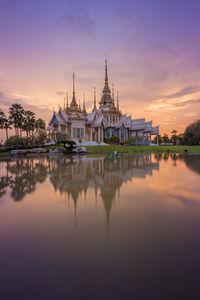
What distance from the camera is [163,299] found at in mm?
1911

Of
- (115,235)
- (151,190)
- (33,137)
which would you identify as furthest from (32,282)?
(33,137)

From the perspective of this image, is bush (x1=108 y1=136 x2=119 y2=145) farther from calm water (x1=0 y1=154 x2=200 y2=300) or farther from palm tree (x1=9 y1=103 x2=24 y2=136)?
calm water (x1=0 y1=154 x2=200 y2=300)

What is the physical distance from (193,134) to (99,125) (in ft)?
139

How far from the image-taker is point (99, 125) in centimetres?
4869

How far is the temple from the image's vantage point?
48.1 meters

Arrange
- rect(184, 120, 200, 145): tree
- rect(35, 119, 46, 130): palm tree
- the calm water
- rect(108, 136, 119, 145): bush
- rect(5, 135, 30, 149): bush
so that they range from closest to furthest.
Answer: the calm water < rect(5, 135, 30, 149): bush < rect(35, 119, 46, 130): palm tree < rect(108, 136, 119, 145): bush < rect(184, 120, 200, 145): tree

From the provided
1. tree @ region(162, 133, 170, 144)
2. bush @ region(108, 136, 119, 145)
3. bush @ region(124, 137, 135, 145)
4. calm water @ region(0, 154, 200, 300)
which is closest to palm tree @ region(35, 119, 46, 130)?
bush @ region(108, 136, 119, 145)

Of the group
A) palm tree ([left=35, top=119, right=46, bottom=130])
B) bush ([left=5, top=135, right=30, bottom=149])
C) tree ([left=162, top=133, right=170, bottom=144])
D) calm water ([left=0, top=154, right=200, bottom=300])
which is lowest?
calm water ([left=0, top=154, right=200, bottom=300])

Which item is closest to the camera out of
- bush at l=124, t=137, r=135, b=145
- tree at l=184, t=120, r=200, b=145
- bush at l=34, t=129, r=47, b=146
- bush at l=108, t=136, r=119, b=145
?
bush at l=34, t=129, r=47, b=146

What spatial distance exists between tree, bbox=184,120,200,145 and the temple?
18.4 metres

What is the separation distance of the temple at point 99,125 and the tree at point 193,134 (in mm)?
18374

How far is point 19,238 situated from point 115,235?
206 centimetres

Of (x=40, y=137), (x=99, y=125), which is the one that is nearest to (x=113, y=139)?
(x=99, y=125)

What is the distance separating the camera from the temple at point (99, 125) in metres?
48.1
